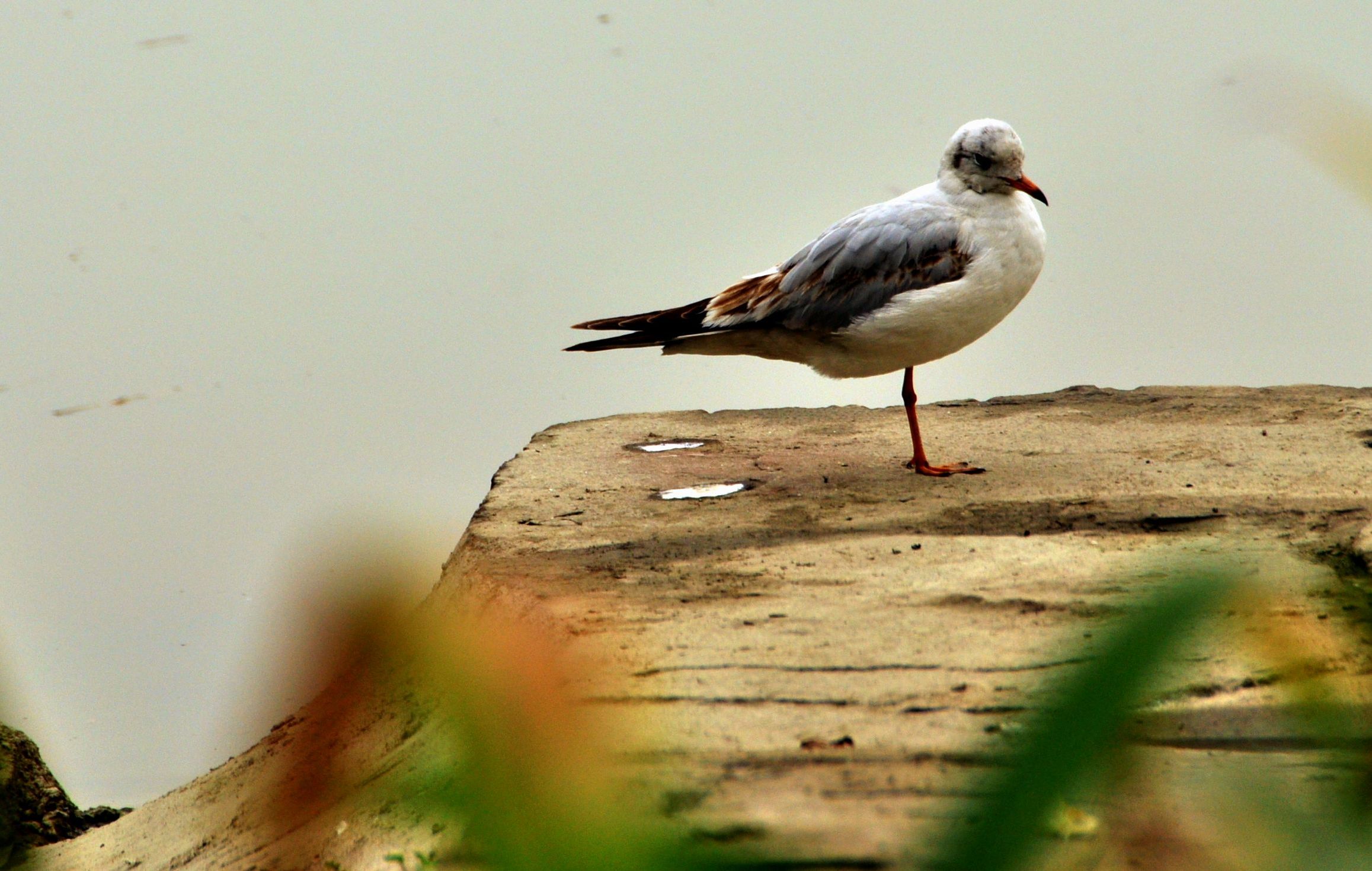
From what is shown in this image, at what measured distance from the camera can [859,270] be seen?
4145 millimetres

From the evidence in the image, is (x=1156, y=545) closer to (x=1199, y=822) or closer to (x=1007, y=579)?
(x=1007, y=579)

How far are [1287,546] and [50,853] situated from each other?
355cm

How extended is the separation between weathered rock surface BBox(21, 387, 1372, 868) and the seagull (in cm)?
42

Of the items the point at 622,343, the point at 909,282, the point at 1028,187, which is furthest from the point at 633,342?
the point at 1028,187

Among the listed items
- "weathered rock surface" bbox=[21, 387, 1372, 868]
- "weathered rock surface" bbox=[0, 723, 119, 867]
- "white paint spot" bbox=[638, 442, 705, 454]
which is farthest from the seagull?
"weathered rock surface" bbox=[0, 723, 119, 867]

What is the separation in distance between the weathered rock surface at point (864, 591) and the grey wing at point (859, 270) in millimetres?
519

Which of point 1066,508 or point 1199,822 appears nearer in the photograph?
point 1199,822

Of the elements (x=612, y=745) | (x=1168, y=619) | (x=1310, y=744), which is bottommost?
(x=1310, y=744)

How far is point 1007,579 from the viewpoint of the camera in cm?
314

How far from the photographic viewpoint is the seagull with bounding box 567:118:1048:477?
409cm

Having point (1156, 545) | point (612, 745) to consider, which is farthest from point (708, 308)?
point (612, 745)

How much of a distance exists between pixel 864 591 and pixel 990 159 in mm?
1608

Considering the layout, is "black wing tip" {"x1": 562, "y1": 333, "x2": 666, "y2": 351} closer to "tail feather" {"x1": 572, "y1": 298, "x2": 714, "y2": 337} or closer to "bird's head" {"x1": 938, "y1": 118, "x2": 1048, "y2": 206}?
"tail feather" {"x1": 572, "y1": 298, "x2": 714, "y2": 337}

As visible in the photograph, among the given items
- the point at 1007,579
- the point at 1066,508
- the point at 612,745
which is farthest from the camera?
the point at 1066,508
